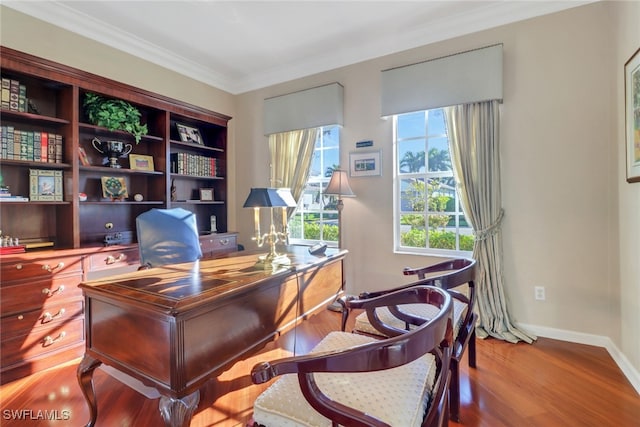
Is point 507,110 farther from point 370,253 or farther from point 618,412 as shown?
point 618,412

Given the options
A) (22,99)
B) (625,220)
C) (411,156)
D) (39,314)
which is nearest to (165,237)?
(39,314)

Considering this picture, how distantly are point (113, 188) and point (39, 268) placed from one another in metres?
1.04

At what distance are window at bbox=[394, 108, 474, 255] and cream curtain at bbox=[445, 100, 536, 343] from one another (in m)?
0.21

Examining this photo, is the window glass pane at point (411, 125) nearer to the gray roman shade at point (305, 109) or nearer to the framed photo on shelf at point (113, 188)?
the gray roman shade at point (305, 109)

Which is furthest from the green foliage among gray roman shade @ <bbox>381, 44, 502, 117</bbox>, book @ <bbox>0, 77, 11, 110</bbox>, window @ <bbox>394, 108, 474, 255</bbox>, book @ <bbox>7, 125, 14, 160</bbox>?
book @ <bbox>0, 77, 11, 110</bbox>

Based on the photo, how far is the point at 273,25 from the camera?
2.94 meters

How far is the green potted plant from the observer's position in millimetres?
2848

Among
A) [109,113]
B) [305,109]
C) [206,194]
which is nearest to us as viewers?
[109,113]

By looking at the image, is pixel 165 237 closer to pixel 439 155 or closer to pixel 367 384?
pixel 367 384

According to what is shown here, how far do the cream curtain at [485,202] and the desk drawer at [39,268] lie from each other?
3412 mm

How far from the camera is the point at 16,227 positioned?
253 cm

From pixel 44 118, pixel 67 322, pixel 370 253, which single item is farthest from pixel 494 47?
pixel 67 322

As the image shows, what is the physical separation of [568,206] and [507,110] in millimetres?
958

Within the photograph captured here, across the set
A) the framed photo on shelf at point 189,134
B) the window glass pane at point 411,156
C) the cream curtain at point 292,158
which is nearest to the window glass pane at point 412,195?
the window glass pane at point 411,156
